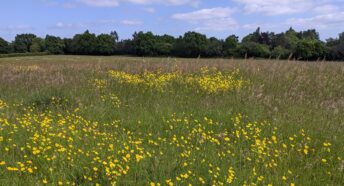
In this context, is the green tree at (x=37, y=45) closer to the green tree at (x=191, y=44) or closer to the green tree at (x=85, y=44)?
the green tree at (x=85, y=44)

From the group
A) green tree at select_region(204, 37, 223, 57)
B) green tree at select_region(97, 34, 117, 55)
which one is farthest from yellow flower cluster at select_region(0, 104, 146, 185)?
green tree at select_region(97, 34, 117, 55)

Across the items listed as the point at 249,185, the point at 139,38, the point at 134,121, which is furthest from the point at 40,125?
the point at 139,38

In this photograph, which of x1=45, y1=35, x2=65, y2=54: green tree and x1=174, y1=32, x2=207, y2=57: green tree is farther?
x1=45, y1=35, x2=65, y2=54: green tree

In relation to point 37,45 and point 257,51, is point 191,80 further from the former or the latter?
point 37,45

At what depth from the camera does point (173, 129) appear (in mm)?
5812

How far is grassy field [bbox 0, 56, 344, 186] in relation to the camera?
4.20 meters

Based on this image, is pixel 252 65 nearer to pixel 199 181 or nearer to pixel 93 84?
pixel 93 84

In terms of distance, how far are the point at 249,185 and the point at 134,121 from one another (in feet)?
8.15

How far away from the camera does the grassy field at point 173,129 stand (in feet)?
13.8

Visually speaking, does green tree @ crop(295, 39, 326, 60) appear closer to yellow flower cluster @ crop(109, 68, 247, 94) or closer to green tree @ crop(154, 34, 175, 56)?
yellow flower cluster @ crop(109, 68, 247, 94)

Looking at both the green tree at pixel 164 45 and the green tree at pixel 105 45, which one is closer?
the green tree at pixel 164 45

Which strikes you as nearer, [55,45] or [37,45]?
[55,45]

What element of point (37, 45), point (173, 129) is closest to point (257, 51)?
point (173, 129)

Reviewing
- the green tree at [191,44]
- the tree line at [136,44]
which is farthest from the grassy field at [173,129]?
the green tree at [191,44]
